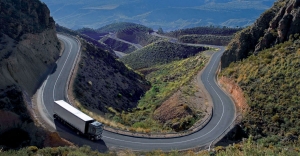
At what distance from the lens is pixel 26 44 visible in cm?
4366

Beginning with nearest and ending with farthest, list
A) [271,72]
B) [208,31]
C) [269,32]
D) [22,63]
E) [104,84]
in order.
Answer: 1. [271,72]
2. [22,63]
3. [269,32]
4. [104,84]
5. [208,31]

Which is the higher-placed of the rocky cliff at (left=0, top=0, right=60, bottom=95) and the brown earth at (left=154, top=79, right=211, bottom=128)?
the rocky cliff at (left=0, top=0, right=60, bottom=95)

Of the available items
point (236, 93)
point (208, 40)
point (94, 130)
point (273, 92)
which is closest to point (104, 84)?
point (236, 93)

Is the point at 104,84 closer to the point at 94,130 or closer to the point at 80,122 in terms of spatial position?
the point at 80,122

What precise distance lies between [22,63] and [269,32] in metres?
31.5

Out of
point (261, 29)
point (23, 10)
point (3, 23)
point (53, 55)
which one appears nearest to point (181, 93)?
point (261, 29)

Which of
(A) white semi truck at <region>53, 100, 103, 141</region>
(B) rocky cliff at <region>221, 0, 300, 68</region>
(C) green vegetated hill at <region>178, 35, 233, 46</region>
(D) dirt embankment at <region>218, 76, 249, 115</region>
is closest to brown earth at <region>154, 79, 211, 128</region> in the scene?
(D) dirt embankment at <region>218, 76, 249, 115</region>

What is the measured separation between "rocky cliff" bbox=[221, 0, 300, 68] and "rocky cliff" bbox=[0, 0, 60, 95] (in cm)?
2694

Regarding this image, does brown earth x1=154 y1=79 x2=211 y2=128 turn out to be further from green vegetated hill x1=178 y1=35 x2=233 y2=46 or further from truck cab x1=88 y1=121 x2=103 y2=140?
green vegetated hill x1=178 y1=35 x2=233 y2=46

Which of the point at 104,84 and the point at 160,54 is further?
the point at 160,54

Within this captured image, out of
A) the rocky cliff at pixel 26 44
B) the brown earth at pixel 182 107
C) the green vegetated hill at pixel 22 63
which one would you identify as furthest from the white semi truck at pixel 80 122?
the brown earth at pixel 182 107

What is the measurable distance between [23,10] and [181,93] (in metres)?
31.8

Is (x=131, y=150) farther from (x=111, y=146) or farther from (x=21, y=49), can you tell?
(x=21, y=49)

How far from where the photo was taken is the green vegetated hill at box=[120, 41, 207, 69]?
92.1 meters
